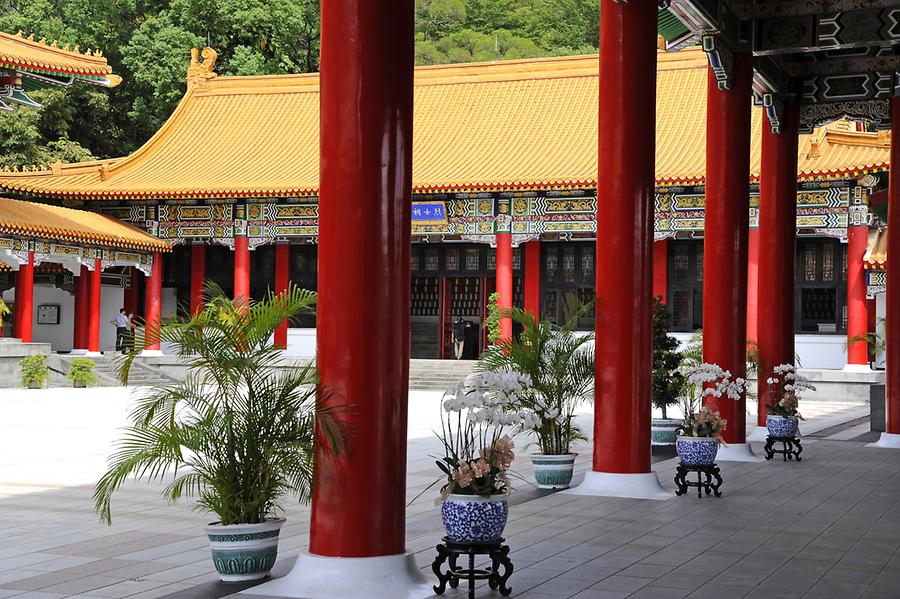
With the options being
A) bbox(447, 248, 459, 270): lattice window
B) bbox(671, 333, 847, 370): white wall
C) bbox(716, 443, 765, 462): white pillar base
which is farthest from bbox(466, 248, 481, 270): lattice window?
bbox(716, 443, 765, 462): white pillar base

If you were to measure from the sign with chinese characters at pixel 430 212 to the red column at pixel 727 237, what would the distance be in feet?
47.6

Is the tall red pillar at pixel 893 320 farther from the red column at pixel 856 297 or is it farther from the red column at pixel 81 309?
the red column at pixel 81 309

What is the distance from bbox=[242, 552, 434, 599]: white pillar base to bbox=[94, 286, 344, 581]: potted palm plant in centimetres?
35

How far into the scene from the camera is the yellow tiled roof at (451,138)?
26.0 metres

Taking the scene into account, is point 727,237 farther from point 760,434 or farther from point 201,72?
point 201,72

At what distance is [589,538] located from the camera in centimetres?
739

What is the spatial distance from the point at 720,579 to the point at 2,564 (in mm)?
3822

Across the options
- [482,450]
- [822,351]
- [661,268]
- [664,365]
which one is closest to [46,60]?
[661,268]

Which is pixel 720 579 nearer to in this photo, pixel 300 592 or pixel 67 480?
pixel 300 592

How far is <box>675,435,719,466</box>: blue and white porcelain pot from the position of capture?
958cm

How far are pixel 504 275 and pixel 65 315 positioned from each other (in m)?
11.3

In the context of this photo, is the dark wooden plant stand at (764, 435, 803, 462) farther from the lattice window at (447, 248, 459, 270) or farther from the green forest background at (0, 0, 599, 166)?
the green forest background at (0, 0, 599, 166)

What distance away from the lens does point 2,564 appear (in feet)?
21.2

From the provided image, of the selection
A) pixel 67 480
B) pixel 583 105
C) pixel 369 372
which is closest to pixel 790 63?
pixel 67 480
